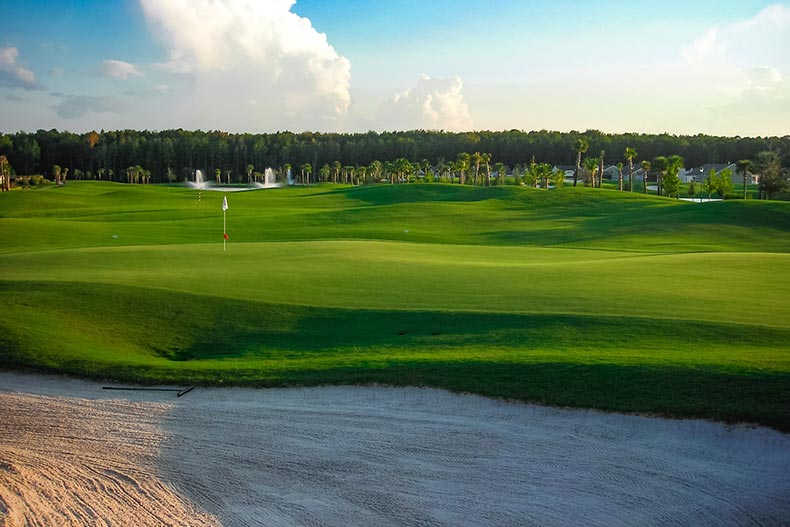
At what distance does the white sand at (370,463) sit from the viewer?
8.93m

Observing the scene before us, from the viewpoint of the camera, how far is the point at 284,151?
16275 cm

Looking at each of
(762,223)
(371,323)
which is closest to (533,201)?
(762,223)

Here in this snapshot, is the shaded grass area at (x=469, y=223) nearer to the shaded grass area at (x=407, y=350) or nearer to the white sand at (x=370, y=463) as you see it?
the shaded grass area at (x=407, y=350)

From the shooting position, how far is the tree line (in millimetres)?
149000

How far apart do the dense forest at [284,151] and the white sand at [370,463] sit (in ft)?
448

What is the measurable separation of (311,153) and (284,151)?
22.2 feet

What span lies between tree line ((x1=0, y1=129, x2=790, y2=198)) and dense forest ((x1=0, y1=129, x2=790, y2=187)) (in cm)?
22

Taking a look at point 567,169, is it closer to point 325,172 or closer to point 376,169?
point 376,169

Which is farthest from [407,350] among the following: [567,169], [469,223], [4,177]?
[567,169]

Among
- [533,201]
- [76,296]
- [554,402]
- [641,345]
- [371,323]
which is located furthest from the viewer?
[533,201]

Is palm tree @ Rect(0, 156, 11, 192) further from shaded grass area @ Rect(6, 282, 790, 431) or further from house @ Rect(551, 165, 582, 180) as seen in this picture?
house @ Rect(551, 165, 582, 180)

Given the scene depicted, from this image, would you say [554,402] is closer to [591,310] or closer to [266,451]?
[266,451]

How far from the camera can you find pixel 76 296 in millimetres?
19125

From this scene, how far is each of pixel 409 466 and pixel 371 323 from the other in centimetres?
759
